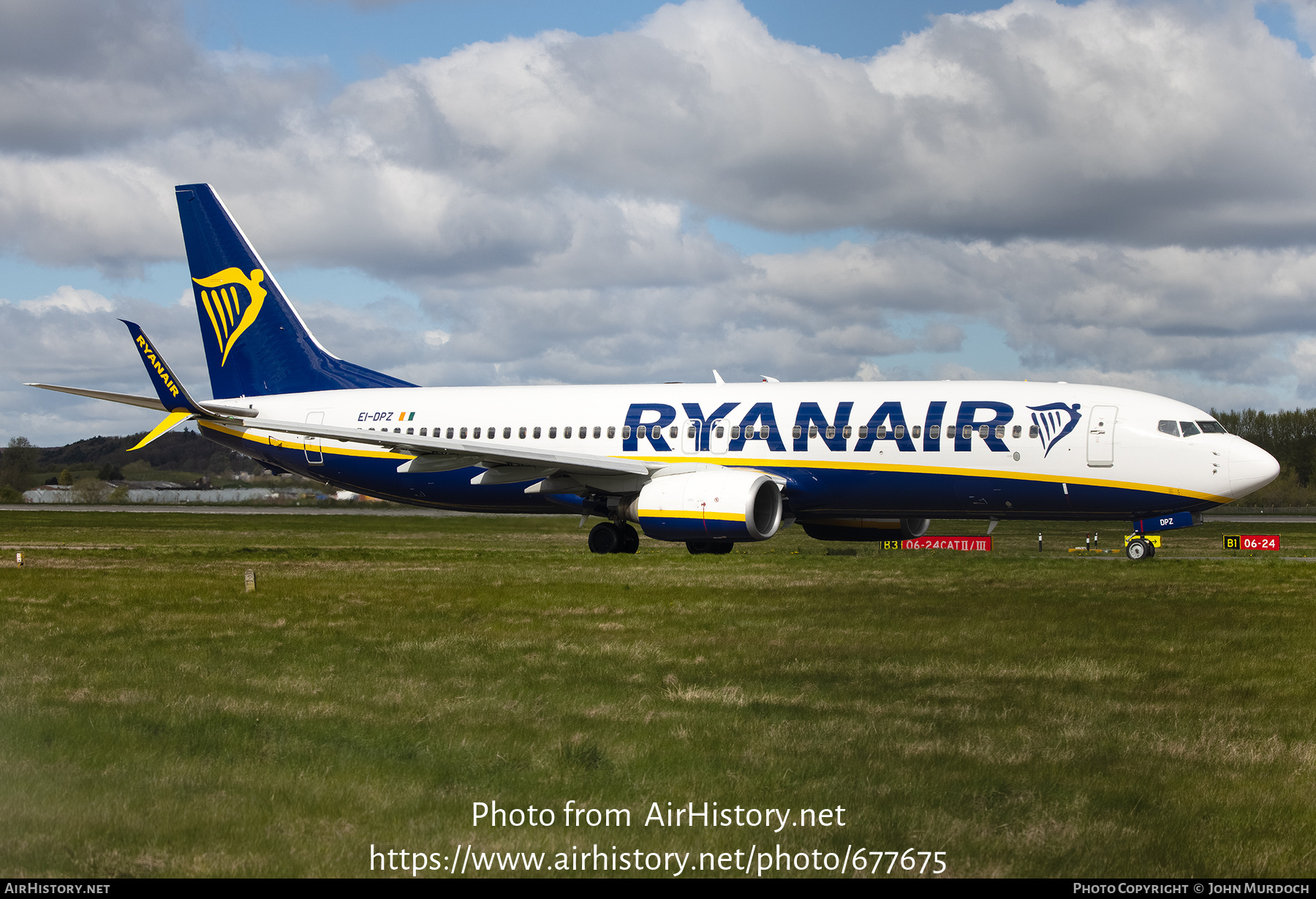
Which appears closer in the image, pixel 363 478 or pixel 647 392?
pixel 647 392

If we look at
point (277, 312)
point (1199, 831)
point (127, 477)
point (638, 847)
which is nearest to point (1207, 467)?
point (1199, 831)

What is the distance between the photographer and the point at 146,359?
28.0m

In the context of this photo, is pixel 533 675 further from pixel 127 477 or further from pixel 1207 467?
pixel 127 477

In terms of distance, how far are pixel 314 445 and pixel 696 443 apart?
10660mm

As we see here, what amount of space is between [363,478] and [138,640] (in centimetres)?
1758

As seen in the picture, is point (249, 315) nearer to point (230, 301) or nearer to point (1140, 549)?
point (230, 301)

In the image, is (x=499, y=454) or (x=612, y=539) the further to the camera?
(x=612, y=539)

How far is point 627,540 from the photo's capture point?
26.5m

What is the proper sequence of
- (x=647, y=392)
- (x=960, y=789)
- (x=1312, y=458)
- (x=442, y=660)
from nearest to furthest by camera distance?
1. (x=960, y=789)
2. (x=442, y=660)
3. (x=647, y=392)
4. (x=1312, y=458)

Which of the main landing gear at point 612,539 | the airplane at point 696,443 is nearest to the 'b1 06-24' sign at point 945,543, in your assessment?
the airplane at point 696,443

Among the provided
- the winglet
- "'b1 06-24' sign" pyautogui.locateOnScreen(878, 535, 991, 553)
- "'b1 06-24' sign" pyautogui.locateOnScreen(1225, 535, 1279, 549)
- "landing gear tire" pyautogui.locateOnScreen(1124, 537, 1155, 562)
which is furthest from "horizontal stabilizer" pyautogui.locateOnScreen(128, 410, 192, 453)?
"'b1 06-24' sign" pyautogui.locateOnScreen(1225, 535, 1279, 549)

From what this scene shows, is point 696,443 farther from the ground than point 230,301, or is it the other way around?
point 230,301

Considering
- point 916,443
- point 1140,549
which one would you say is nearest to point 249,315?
point 916,443

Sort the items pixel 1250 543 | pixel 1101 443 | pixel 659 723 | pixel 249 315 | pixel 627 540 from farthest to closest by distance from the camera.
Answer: pixel 1250 543 < pixel 249 315 < pixel 627 540 < pixel 1101 443 < pixel 659 723
